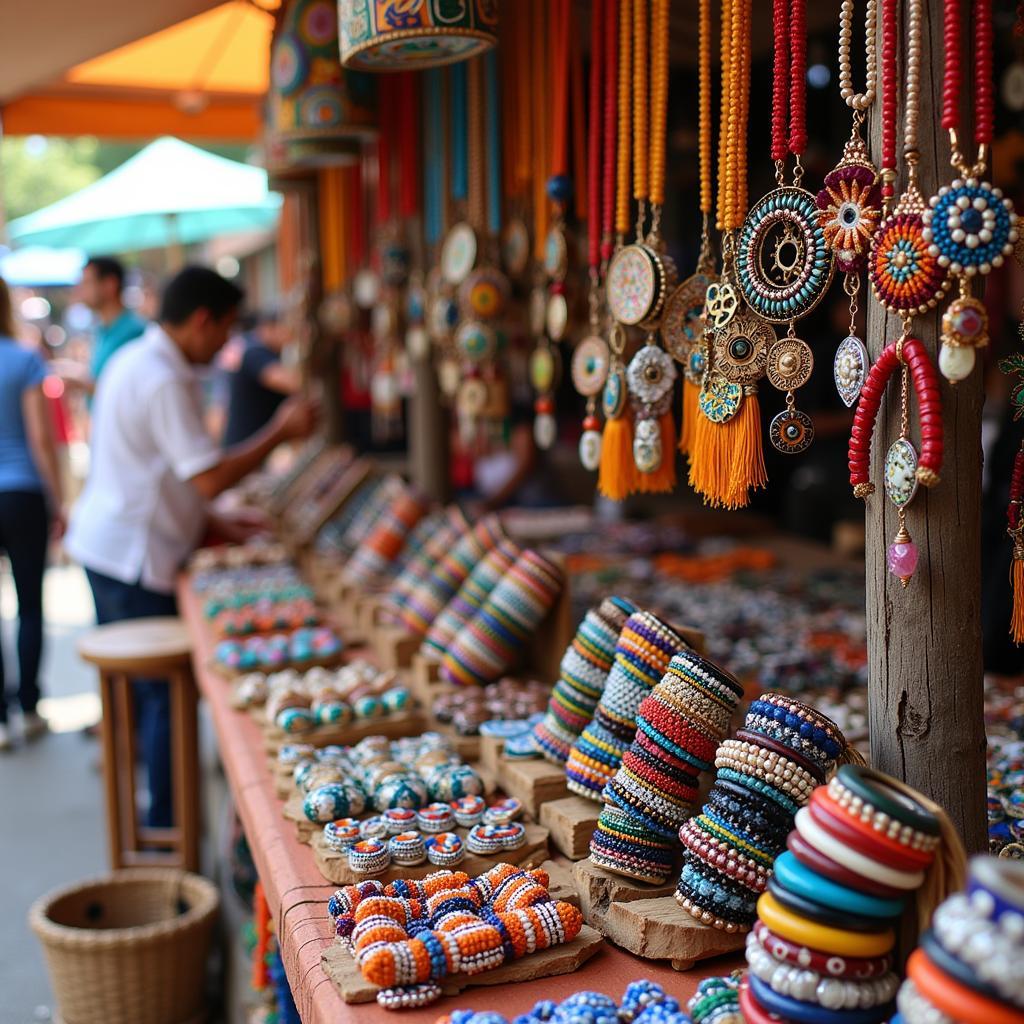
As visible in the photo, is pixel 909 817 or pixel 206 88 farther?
pixel 206 88

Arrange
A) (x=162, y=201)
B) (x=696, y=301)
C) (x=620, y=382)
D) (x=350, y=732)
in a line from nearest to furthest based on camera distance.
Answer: (x=696, y=301)
(x=620, y=382)
(x=350, y=732)
(x=162, y=201)

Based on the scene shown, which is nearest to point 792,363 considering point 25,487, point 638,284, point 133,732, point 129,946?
point 638,284

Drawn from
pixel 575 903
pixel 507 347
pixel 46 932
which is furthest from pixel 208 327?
pixel 575 903

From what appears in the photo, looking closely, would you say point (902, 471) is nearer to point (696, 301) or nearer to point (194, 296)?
point (696, 301)

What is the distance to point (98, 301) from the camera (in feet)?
17.2

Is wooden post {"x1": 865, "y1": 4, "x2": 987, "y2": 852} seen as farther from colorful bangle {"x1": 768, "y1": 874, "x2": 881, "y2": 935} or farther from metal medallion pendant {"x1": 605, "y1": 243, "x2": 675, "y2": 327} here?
metal medallion pendant {"x1": 605, "y1": 243, "x2": 675, "y2": 327}

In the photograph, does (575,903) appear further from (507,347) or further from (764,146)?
(764,146)

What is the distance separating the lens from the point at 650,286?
165cm

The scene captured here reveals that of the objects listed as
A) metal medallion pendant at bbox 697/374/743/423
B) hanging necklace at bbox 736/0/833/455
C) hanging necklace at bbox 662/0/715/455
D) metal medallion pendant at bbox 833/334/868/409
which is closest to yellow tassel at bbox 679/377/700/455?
hanging necklace at bbox 662/0/715/455

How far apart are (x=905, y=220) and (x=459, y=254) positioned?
5.38 ft

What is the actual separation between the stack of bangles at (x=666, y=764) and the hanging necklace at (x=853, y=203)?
382mm

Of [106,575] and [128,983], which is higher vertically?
[106,575]

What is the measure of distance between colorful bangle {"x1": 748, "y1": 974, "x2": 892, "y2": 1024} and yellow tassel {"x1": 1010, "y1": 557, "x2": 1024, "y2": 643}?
45 cm

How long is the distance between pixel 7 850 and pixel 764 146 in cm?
445
